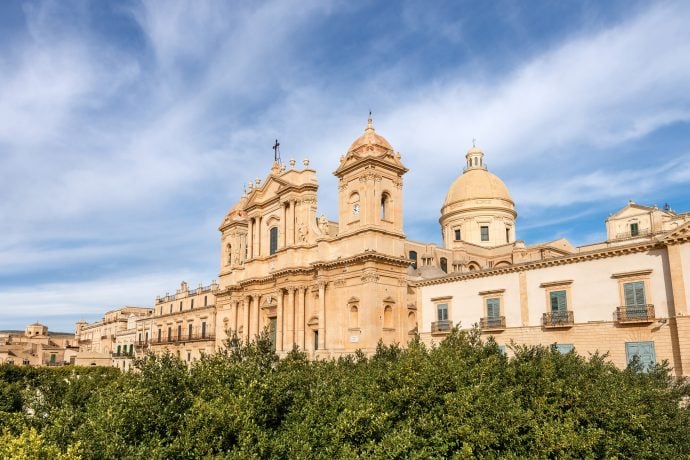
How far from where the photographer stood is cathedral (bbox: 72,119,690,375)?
22859 mm

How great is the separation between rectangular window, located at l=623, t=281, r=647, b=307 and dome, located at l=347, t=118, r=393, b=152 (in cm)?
1770

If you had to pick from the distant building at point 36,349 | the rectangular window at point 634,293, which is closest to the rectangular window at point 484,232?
the rectangular window at point 634,293

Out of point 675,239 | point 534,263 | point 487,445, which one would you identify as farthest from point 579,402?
point 534,263

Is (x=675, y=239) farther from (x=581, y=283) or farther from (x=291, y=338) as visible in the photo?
(x=291, y=338)

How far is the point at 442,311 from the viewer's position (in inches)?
1181

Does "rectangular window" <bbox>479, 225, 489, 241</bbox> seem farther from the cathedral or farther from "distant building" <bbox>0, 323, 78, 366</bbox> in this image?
"distant building" <bbox>0, 323, 78, 366</bbox>

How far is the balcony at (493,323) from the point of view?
1067 inches

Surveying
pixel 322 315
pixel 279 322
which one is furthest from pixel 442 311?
pixel 279 322

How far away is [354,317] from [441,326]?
271 inches

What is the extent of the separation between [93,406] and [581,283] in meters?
20.7

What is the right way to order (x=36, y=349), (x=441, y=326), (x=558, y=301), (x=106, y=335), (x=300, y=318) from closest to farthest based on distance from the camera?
(x=558, y=301) → (x=441, y=326) → (x=300, y=318) → (x=36, y=349) → (x=106, y=335)

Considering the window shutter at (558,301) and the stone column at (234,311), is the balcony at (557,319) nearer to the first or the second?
the window shutter at (558,301)

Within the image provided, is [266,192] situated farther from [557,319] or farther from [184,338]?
[557,319]

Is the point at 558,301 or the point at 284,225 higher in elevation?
the point at 284,225
